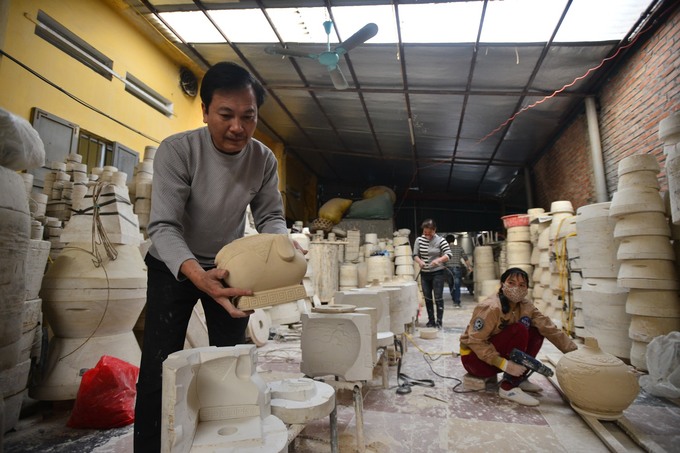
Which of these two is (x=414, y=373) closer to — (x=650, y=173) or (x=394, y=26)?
(x=650, y=173)

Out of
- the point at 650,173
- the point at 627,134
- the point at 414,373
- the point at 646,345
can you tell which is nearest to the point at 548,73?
the point at 627,134

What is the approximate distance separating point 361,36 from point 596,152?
16.5 feet

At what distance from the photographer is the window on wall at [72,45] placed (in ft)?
17.5

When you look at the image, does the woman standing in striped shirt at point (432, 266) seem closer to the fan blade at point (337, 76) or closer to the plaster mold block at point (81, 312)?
the fan blade at point (337, 76)

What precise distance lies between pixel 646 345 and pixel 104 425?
15.4 ft

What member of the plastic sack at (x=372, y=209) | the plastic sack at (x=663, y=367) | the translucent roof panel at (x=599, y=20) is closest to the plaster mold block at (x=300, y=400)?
the plastic sack at (x=663, y=367)

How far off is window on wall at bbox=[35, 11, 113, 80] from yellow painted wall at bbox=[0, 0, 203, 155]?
83 millimetres

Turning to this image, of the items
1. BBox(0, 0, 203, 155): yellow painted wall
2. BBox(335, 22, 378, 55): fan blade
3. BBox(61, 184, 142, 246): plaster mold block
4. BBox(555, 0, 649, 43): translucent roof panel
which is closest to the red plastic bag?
BBox(61, 184, 142, 246): plaster mold block

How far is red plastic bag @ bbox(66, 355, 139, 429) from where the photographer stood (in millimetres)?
2299

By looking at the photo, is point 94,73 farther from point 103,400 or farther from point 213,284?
point 213,284

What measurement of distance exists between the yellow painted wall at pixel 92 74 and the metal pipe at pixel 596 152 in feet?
28.0

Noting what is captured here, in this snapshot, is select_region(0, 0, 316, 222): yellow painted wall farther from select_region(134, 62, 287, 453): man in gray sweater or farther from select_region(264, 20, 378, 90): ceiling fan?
select_region(134, 62, 287, 453): man in gray sweater

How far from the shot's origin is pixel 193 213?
1551 mm

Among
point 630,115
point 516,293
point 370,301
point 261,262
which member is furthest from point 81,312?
point 630,115
